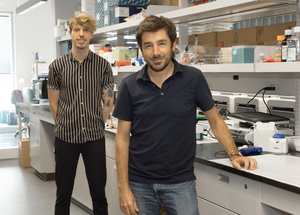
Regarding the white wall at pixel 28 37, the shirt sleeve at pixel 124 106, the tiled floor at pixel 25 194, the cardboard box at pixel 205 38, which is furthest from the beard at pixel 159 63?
the white wall at pixel 28 37

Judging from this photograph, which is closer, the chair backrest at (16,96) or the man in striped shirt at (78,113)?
the man in striped shirt at (78,113)

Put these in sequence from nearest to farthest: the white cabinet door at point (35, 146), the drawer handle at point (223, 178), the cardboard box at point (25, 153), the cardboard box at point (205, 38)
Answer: the drawer handle at point (223, 178), the cardboard box at point (205, 38), the white cabinet door at point (35, 146), the cardboard box at point (25, 153)

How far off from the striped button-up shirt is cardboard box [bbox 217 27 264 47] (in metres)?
1.23

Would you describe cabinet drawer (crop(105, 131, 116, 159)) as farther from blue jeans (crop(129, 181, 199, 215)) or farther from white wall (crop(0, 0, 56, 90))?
white wall (crop(0, 0, 56, 90))

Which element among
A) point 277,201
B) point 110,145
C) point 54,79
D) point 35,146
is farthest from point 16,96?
point 277,201

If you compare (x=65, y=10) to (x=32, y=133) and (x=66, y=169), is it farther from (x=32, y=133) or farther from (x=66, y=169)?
(x=66, y=169)

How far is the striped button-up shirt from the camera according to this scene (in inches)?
95.9

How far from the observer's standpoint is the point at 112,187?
2816 millimetres

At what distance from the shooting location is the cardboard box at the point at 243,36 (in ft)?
9.03

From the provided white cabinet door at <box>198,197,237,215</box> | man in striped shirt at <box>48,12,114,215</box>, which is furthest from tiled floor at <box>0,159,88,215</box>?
white cabinet door at <box>198,197,237,215</box>

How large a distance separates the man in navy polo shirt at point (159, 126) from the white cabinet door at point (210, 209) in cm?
40

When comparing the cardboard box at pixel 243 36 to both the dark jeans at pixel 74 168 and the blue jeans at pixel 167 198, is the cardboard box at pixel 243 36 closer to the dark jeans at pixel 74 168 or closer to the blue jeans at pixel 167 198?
the dark jeans at pixel 74 168

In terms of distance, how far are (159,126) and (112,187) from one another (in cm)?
154

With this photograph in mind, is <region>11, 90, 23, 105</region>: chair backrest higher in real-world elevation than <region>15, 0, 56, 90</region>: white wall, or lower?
lower
